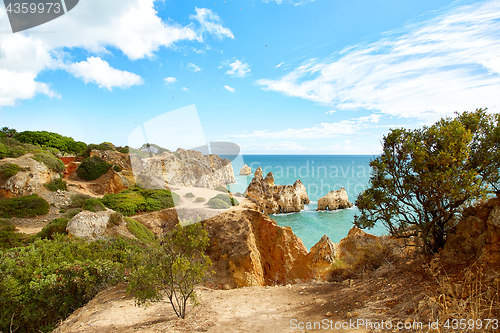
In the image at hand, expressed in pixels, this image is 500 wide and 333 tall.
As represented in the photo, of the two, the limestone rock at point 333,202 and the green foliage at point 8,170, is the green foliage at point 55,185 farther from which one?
the limestone rock at point 333,202

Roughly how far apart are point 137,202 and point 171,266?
16.3 meters

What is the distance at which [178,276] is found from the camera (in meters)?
5.36

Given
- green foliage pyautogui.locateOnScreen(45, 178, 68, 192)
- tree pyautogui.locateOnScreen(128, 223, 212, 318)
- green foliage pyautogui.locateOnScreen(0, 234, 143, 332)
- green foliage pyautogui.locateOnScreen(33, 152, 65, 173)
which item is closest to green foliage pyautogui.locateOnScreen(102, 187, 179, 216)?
green foliage pyautogui.locateOnScreen(45, 178, 68, 192)

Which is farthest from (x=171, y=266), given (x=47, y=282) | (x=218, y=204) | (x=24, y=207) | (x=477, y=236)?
(x=24, y=207)

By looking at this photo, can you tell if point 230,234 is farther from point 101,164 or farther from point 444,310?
point 101,164

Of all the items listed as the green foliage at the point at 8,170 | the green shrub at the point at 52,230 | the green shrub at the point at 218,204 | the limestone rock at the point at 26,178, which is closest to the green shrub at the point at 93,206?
the green shrub at the point at 52,230

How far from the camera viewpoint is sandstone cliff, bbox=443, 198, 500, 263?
4.23 meters

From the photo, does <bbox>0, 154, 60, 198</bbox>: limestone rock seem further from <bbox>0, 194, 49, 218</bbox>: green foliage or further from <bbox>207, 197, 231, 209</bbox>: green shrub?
<bbox>207, 197, 231, 209</bbox>: green shrub

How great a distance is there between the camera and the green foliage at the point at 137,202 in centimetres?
1842

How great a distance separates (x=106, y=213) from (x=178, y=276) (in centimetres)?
962

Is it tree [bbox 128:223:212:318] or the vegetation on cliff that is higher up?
the vegetation on cliff

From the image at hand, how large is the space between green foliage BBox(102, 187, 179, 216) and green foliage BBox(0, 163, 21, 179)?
637cm

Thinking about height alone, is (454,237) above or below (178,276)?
above

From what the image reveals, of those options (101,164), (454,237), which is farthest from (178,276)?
(101,164)
